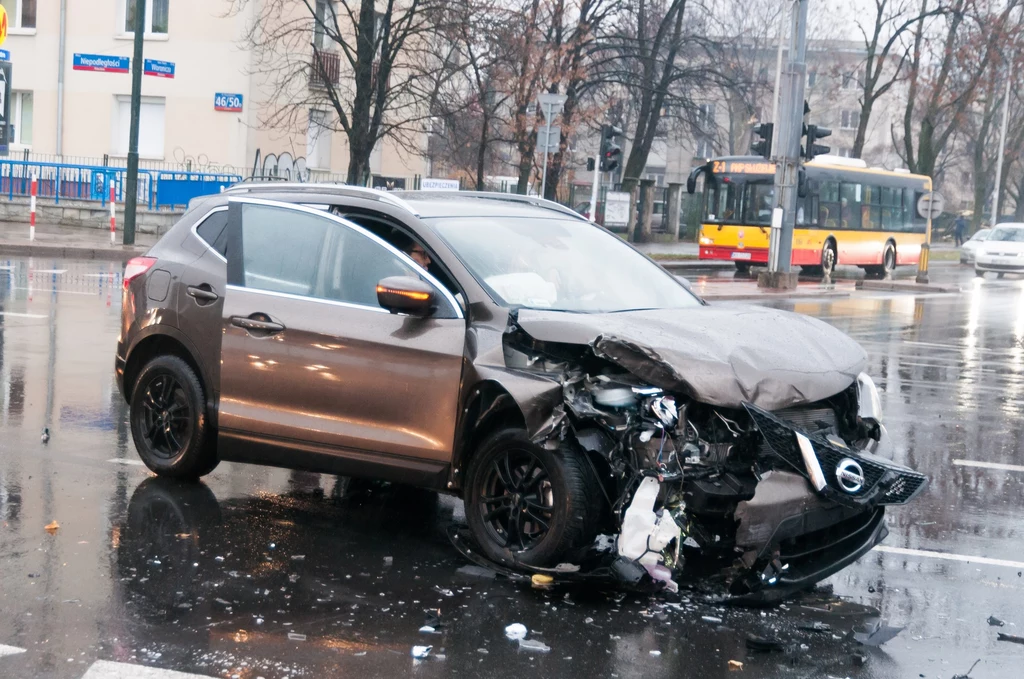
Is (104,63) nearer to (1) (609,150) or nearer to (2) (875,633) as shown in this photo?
(1) (609,150)

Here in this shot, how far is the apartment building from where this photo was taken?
37.2 meters

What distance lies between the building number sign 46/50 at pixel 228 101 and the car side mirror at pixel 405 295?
32696mm

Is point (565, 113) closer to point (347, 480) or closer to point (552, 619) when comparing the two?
point (347, 480)

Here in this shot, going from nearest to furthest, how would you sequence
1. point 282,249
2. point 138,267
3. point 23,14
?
point 282,249 < point 138,267 < point 23,14

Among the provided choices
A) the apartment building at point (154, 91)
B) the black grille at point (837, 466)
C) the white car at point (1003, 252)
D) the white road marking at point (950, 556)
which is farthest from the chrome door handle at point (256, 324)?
the white car at point (1003, 252)

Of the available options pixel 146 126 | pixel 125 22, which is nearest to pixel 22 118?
pixel 146 126

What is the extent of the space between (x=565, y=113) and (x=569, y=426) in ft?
98.6

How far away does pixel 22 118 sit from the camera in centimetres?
3947

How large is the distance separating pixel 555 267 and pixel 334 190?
51.2 inches

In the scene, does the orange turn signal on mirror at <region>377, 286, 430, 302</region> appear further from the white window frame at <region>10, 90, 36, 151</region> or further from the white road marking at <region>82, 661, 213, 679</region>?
the white window frame at <region>10, 90, 36, 151</region>

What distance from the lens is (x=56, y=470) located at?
732 centimetres

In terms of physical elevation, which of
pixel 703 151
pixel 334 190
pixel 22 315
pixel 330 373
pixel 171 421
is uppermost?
pixel 703 151

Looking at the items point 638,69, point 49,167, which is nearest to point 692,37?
point 638,69

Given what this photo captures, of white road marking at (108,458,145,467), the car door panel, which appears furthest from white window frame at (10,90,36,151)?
the car door panel
